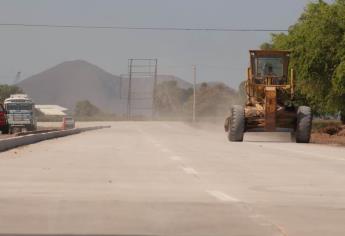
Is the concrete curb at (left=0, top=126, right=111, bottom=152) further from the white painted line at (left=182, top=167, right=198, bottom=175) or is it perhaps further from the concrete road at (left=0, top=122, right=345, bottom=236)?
the white painted line at (left=182, top=167, right=198, bottom=175)

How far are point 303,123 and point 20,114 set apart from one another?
35.2 meters

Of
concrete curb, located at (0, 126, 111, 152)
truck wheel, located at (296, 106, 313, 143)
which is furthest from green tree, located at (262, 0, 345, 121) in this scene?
concrete curb, located at (0, 126, 111, 152)

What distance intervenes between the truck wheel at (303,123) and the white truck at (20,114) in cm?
3277

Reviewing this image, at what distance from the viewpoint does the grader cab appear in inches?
1454

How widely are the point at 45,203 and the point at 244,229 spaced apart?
3.60 meters

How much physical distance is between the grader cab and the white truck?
101 ft

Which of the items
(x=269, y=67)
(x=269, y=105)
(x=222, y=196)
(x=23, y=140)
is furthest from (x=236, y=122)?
(x=222, y=196)

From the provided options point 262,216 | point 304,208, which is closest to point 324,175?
point 304,208

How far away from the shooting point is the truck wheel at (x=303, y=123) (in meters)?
37.0

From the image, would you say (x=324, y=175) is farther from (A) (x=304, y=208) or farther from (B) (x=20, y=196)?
(B) (x=20, y=196)

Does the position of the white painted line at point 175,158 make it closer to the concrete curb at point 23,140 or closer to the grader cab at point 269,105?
the concrete curb at point 23,140

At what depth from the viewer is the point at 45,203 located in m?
11.4

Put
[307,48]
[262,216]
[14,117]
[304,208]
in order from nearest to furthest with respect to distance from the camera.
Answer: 1. [262,216]
2. [304,208]
3. [307,48]
4. [14,117]

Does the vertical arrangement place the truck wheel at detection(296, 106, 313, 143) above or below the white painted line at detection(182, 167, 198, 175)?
above
